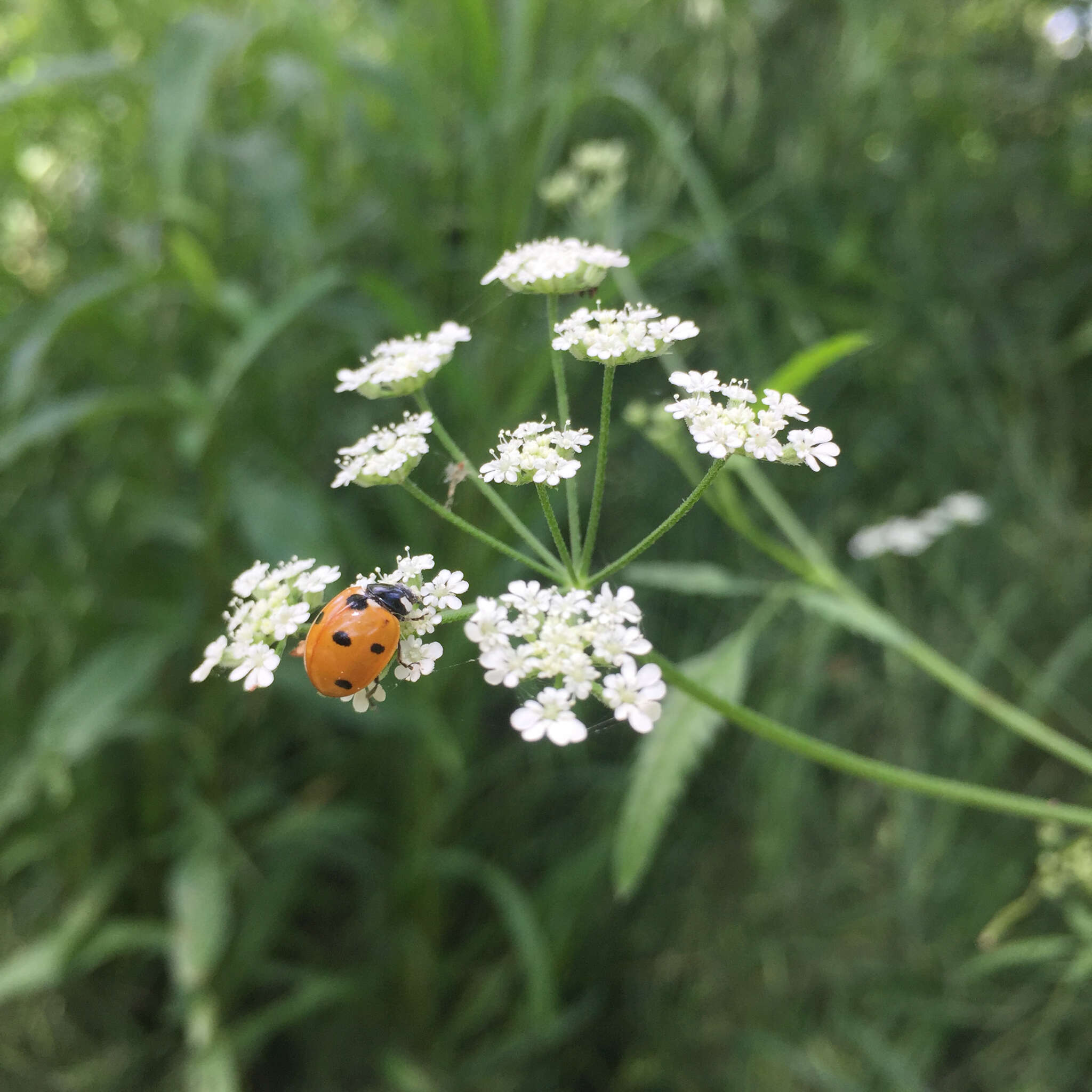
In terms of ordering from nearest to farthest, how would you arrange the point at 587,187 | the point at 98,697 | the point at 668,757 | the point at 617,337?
the point at 617,337, the point at 668,757, the point at 98,697, the point at 587,187

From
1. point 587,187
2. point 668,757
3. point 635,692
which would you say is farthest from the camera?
point 587,187

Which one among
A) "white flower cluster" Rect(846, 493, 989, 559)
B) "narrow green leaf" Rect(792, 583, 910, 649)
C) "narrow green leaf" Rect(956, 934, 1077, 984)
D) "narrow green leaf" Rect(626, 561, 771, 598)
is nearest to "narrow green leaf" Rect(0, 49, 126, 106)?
"narrow green leaf" Rect(626, 561, 771, 598)

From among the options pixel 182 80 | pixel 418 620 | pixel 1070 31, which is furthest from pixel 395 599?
pixel 1070 31

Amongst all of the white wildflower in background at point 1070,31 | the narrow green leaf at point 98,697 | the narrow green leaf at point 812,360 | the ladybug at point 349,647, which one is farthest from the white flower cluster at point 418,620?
the white wildflower in background at point 1070,31

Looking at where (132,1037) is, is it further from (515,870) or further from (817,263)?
(817,263)

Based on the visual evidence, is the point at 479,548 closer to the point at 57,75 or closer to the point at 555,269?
the point at 555,269

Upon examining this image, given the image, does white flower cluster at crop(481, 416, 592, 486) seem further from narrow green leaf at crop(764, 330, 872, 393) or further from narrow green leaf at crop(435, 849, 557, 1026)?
narrow green leaf at crop(435, 849, 557, 1026)
